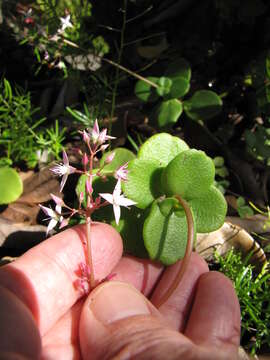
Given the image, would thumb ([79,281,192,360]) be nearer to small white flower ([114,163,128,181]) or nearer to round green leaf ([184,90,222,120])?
small white flower ([114,163,128,181])

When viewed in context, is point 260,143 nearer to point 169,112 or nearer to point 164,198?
point 169,112

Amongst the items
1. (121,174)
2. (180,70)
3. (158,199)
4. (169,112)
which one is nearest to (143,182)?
(158,199)

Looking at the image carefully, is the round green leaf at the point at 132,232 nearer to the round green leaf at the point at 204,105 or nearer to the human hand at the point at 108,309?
the human hand at the point at 108,309

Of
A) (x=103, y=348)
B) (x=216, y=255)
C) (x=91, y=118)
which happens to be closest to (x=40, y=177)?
(x=91, y=118)

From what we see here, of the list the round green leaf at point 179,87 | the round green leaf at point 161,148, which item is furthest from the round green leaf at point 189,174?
the round green leaf at point 179,87

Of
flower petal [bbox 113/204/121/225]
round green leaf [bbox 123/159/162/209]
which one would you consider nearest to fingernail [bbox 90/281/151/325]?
flower petal [bbox 113/204/121/225]

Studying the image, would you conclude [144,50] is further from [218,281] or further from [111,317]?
[111,317]
